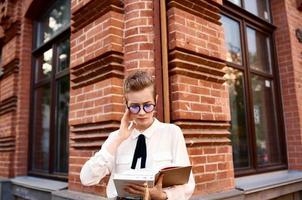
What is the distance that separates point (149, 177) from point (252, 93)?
3.43m

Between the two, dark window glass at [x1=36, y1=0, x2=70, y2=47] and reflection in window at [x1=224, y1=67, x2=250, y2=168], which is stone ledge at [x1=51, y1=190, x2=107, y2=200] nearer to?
reflection in window at [x1=224, y1=67, x2=250, y2=168]

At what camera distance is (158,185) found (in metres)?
1.51

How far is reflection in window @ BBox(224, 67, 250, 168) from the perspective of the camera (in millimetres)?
3988

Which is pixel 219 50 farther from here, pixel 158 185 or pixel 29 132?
pixel 29 132

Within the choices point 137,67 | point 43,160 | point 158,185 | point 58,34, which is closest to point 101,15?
point 137,67

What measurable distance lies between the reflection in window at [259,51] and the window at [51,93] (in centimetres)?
276

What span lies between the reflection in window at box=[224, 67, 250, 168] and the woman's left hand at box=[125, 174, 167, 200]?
102 inches

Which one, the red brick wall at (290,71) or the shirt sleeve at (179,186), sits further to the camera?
the red brick wall at (290,71)

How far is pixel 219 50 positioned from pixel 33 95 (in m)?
3.47

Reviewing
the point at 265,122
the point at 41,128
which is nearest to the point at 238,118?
the point at 265,122

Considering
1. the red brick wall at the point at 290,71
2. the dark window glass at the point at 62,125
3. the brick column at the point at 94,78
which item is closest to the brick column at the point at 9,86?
the dark window glass at the point at 62,125

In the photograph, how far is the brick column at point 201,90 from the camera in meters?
2.91

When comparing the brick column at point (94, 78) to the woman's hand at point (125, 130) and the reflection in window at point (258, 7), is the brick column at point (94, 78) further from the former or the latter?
the reflection in window at point (258, 7)

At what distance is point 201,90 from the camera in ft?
10.2
